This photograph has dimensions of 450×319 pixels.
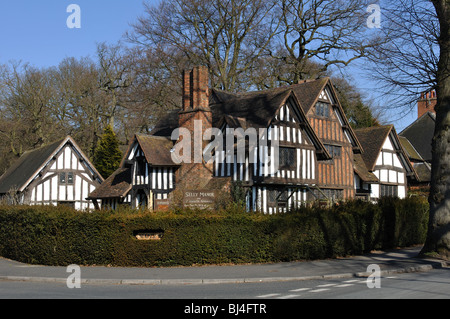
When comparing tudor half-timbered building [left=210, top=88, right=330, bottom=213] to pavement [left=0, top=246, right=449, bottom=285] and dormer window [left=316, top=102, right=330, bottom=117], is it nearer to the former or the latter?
dormer window [left=316, top=102, right=330, bottom=117]

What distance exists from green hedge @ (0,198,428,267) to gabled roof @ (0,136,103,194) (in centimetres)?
1599

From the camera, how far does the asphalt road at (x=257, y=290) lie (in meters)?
10.7

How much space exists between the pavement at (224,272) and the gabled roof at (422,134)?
37.6m

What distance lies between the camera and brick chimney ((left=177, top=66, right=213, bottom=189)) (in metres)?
26.2

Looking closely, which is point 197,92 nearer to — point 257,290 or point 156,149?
point 156,149

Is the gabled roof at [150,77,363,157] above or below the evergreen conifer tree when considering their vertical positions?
above

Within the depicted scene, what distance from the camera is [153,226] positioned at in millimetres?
16609

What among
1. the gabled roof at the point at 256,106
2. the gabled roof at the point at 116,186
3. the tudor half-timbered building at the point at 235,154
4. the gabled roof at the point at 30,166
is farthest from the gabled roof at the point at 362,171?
the gabled roof at the point at 30,166

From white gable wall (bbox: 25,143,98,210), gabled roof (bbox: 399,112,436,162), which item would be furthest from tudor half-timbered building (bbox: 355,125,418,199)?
white gable wall (bbox: 25,143,98,210)

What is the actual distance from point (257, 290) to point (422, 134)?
4741cm

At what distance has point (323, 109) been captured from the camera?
33.0 meters

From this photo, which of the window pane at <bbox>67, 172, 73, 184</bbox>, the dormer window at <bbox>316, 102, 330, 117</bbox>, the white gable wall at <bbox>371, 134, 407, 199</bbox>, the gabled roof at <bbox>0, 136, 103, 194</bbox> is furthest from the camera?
the white gable wall at <bbox>371, 134, 407, 199</bbox>
